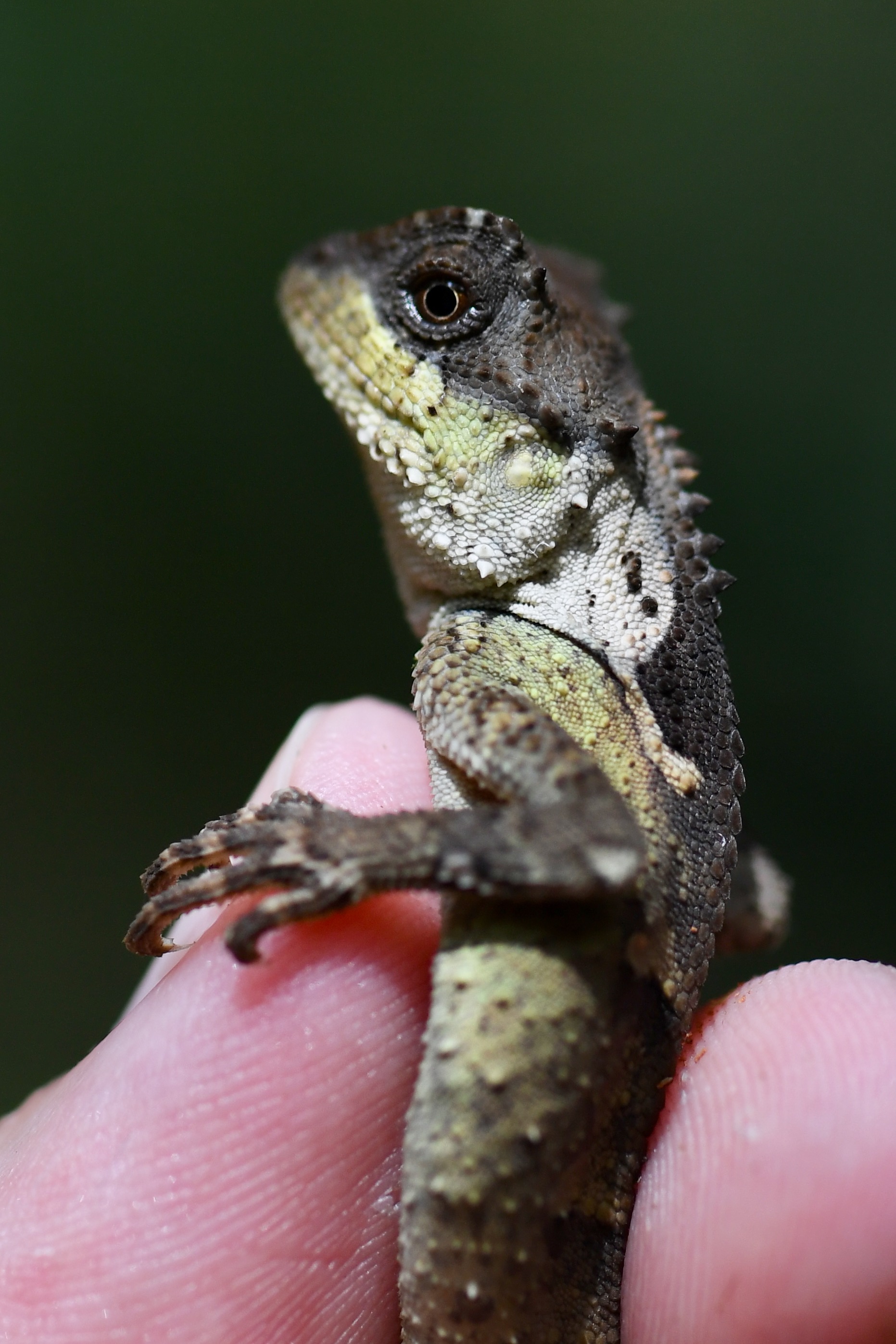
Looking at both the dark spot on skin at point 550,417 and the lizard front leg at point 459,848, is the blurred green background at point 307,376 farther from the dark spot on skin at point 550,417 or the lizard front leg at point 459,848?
the lizard front leg at point 459,848

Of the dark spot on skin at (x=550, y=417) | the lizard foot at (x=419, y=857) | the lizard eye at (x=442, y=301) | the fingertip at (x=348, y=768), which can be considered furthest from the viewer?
the fingertip at (x=348, y=768)

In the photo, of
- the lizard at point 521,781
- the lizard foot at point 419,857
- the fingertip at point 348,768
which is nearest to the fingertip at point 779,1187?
the lizard at point 521,781

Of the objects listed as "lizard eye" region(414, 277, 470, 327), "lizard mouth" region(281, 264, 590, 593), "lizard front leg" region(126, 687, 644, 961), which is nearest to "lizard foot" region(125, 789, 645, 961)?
"lizard front leg" region(126, 687, 644, 961)

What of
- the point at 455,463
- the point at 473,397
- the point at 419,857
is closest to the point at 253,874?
the point at 419,857

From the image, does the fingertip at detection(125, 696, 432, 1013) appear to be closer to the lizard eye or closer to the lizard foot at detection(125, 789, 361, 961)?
the lizard foot at detection(125, 789, 361, 961)

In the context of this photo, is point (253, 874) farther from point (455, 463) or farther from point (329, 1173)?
point (455, 463)

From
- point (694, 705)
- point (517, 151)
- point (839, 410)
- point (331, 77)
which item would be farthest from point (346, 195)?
point (694, 705)

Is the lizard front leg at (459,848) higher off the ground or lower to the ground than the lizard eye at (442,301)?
lower

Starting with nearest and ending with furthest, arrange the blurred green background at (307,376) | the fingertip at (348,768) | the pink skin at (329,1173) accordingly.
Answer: the pink skin at (329,1173) → the fingertip at (348,768) → the blurred green background at (307,376)
